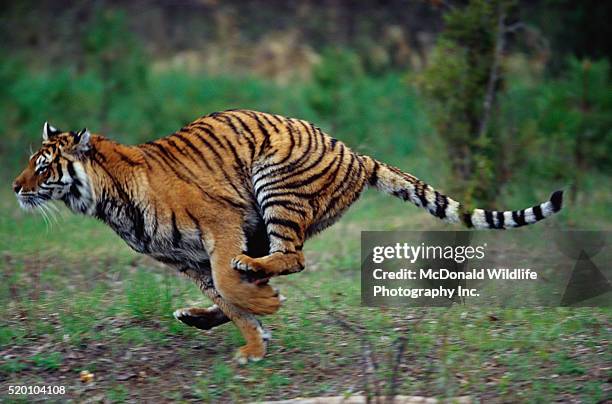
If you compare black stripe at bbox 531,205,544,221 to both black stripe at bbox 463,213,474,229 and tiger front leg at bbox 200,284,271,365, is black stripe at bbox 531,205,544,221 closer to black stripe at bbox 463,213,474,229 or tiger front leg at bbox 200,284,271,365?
black stripe at bbox 463,213,474,229

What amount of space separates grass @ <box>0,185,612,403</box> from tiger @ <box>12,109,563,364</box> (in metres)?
0.28

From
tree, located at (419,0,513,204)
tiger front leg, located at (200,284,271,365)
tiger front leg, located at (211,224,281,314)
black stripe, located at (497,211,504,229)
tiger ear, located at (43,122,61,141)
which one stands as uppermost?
tree, located at (419,0,513,204)

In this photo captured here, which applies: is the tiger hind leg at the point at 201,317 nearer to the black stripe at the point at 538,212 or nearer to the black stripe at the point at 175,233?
the black stripe at the point at 175,233

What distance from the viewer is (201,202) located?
5363mm

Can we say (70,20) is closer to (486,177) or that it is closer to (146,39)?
(146,39)

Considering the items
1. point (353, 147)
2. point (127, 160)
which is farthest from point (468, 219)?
point (353, 147)

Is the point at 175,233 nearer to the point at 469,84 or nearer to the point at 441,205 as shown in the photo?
the point at 441,205

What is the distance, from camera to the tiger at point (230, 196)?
5316 millimetres

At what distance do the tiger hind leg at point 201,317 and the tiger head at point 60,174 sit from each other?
0.92 meters

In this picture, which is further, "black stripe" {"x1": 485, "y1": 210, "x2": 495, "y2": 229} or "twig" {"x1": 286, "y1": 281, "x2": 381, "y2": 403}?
"black stripe" {"x1": 485, "y1": 210, "x2": 495, "y2": 229}

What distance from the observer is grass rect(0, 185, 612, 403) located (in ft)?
16.2

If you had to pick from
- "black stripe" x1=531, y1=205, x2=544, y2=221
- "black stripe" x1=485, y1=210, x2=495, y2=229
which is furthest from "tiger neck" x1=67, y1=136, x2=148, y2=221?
"black stripe" x1=531, y1=205, x2=544, y2=221

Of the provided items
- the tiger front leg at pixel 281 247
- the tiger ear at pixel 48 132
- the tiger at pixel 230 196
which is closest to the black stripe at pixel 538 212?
the tiger at pixel 230 196

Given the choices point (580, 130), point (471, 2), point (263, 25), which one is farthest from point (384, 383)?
point (263, 25)
